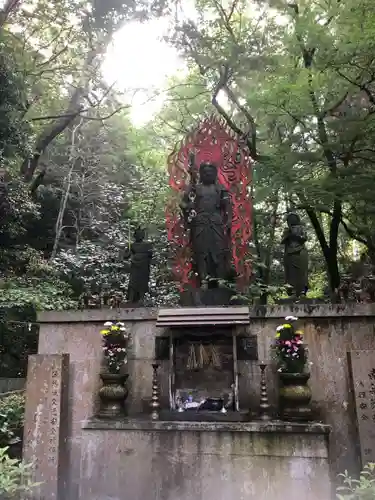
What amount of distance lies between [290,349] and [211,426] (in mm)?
1650

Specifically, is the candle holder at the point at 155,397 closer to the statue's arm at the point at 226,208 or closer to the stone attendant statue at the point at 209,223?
the stone attendant statue at the point at 209,223

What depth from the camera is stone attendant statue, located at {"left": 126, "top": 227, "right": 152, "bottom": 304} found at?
851 centimetres

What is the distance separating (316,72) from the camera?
33.6 feet

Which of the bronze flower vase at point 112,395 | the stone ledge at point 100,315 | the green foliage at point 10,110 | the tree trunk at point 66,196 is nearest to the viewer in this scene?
the bronze flower vase at point 112,395

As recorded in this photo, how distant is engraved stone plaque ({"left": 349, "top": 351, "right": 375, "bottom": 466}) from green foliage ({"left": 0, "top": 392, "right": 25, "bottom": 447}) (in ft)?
18.5

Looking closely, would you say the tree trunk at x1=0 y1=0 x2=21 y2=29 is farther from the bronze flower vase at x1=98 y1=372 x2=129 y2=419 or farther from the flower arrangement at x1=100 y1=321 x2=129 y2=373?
the bronze flower vase at x1=98 y1=372 x2=129 y2=419

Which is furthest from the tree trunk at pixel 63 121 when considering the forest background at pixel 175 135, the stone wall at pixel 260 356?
the stone wall at pixel 260 356

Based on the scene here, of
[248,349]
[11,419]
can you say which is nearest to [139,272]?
[248,349]

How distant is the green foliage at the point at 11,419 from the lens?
757 cm

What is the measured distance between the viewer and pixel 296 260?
7.97m

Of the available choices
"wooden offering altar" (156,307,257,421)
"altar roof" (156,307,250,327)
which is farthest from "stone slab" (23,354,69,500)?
"altar roof" (156,307,250,327)

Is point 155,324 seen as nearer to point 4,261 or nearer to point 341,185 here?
point 341,185

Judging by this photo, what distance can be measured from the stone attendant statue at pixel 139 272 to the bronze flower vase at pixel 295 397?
3.12 meters

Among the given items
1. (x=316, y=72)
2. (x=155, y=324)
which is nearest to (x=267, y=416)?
(x=155, y=324)
